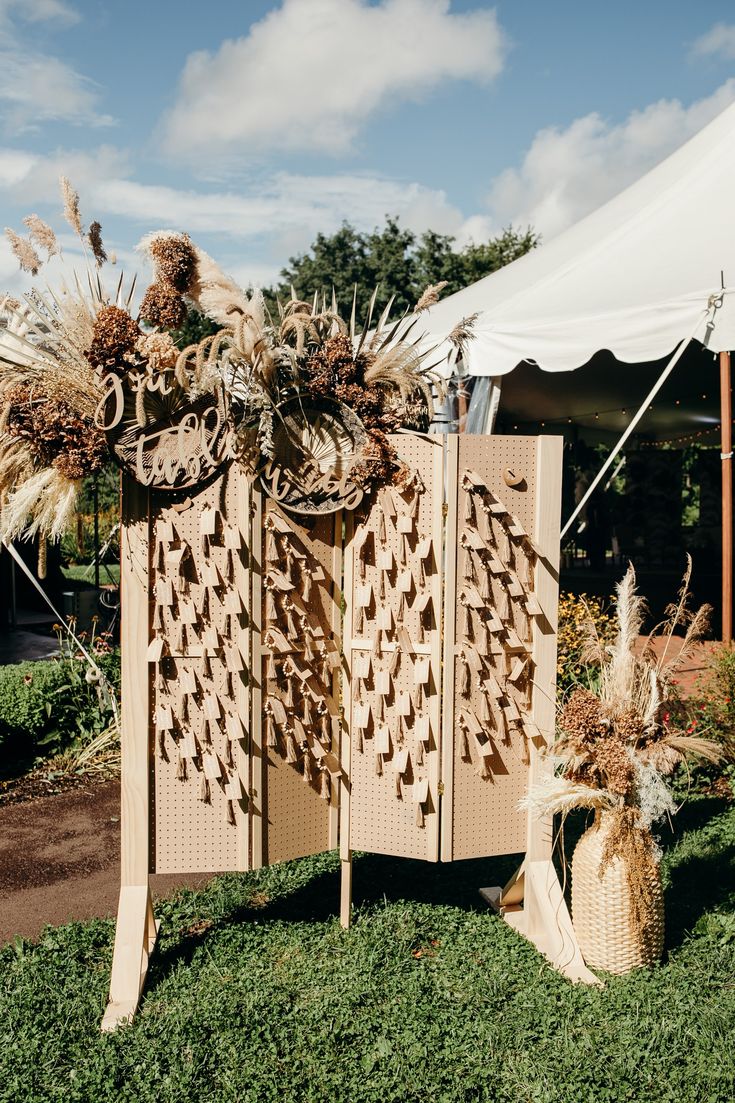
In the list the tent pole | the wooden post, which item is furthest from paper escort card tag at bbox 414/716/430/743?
the tent pole

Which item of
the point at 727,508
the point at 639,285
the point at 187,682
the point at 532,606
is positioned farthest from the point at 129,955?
the point at 639,285

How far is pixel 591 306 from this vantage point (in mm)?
6031

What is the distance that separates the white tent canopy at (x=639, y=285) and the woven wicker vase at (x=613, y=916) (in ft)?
9.88

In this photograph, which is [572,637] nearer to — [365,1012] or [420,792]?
[420,792]

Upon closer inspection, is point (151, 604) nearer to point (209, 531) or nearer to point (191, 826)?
point (209, 531)

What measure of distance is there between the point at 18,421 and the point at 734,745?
4.06 metres

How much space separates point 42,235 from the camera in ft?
9.39

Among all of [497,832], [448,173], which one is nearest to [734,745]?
[497,832]

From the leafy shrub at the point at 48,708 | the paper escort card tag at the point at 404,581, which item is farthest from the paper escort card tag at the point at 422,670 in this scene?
the leafy shrub at the point at 48,708

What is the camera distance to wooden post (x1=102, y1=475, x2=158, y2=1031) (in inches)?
120

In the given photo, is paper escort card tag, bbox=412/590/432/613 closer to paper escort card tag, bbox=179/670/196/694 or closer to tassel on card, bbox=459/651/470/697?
tassel on card, bbox=459/651/470/697

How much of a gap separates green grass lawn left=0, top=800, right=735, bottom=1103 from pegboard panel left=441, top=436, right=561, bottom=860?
0.46 m

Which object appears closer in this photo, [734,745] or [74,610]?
[734,745]

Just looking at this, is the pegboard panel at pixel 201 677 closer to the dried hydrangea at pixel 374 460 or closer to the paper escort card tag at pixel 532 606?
the dried hydrangea at pixel 374 460
